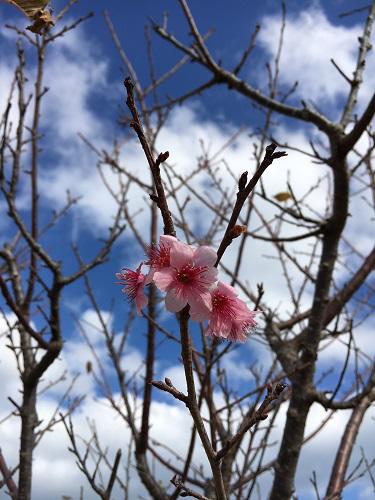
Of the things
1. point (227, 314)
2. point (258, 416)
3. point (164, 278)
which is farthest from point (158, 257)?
point (258, 416)

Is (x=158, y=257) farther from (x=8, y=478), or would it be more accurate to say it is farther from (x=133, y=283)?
(x=8, y=478)

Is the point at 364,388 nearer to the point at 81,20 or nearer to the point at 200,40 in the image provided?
the point at 200,40

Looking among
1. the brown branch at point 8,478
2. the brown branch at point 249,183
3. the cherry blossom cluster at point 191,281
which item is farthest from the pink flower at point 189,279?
the brown branch at point 8,478

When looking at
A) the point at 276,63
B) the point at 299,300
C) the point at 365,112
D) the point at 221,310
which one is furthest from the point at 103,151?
the point at 221,310

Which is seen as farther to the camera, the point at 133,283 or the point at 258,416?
the point at 133,283

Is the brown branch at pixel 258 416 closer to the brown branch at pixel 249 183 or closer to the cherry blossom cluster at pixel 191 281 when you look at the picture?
the cherry blossom cluster at pixel 191 281

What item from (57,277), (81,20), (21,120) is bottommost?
(57,277)
